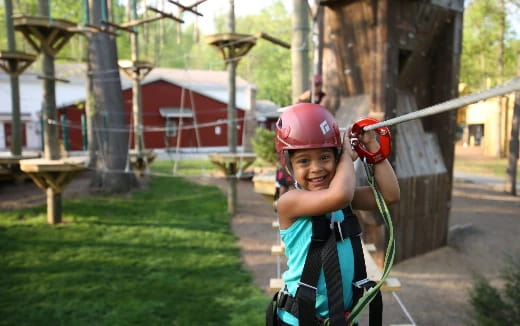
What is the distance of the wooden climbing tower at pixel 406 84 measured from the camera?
214 inches

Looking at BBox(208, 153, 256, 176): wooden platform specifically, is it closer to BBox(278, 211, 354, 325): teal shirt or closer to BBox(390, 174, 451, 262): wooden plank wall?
BBox(390, 174, 451, 262): wooden plank wall

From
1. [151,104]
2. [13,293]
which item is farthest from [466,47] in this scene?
[13,293]

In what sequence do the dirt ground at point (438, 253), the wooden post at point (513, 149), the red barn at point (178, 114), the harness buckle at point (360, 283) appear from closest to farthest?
the harness buckle at point (360, 283) < the dirt ground at point (438, 253) < the wooden post at point (513, 149) < the red barn at point (178, 114)

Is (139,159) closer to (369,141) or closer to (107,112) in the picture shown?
(107,112)

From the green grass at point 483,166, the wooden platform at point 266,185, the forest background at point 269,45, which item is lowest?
the green grass at point 483,166

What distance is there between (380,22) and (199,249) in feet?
15.6

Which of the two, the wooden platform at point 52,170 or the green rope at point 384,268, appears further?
the wooden platform at point 52,170

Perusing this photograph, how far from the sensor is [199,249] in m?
7.04

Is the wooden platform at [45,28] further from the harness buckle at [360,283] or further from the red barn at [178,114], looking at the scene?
the red barn at [178,114]

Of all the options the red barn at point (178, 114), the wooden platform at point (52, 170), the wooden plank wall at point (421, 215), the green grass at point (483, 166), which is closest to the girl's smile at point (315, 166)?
the wooden plank wall at point (421, 215)

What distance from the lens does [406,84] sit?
618cm

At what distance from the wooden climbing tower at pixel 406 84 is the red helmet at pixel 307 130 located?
3.93 m

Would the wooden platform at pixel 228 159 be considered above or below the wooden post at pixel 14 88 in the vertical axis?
below

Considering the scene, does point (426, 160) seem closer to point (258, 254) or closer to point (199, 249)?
Answer: point (258, 254)
